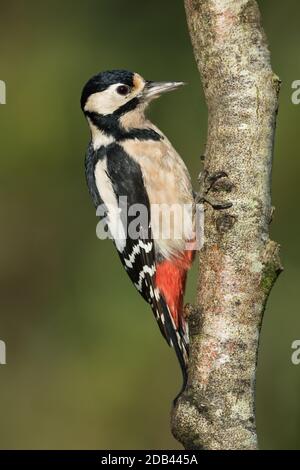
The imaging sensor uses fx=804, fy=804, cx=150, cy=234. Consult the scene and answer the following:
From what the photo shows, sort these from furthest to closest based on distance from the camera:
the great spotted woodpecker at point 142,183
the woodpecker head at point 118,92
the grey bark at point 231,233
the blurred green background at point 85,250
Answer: the blurred green background at point 85,250 → the woodpecker head at point 118,92 → the great spotted woodpecker at point 142,183 → the grey bark at point 231,233

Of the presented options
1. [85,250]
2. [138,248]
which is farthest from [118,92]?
[85,250]

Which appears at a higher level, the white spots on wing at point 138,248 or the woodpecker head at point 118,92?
the woodpecker head at point 118,92

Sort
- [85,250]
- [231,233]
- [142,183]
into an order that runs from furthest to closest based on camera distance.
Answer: [85,250]
[142,183]
[231,233]

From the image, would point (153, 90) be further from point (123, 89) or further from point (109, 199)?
point (109, 199)

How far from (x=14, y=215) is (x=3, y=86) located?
0.95 meters

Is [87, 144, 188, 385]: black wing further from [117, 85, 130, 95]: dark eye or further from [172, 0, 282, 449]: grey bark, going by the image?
[172, 0, 282, 449]: grey bark

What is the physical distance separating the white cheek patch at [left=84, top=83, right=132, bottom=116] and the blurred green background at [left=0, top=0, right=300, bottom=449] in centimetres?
173

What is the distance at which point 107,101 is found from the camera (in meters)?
3.88

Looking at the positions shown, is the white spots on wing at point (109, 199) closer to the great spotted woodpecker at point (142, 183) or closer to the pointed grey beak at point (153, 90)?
the great spotted woodpecker at point (142, 183)

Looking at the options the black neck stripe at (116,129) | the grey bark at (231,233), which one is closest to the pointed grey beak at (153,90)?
the black neck stripe at (116,129)

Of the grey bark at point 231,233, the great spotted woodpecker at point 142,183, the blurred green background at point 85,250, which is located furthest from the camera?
the blurred green background at point 85,250

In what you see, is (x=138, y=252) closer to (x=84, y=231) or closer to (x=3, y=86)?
(x=84, y=231)

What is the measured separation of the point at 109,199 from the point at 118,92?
52 centimetres

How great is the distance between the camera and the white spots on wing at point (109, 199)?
149 inches
